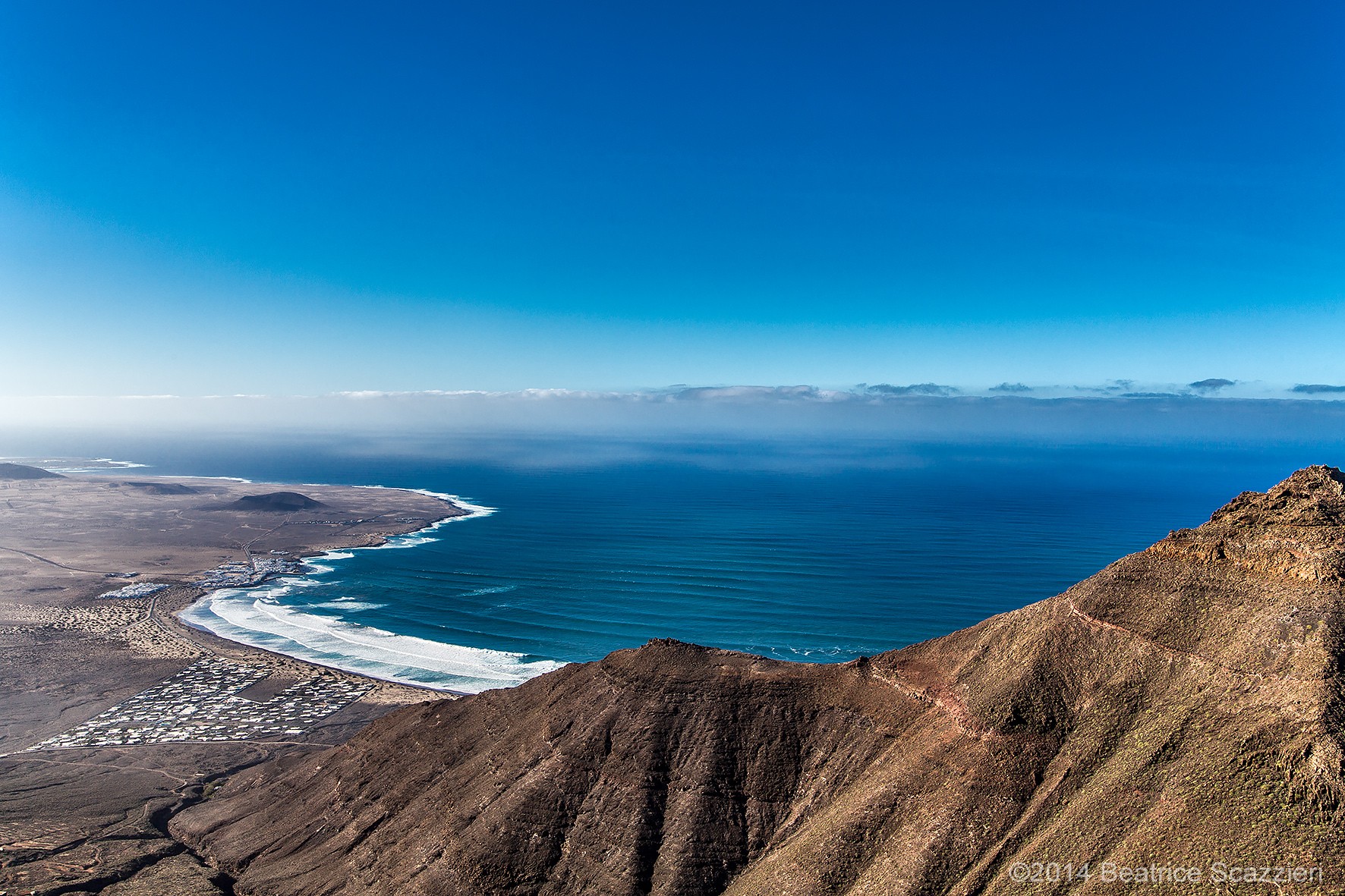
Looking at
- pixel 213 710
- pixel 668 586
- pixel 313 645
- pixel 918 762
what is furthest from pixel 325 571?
pixel 918 762

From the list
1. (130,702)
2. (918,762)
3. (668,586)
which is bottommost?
(130,702)

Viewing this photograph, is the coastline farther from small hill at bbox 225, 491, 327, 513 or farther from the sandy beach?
small hill at bbox 225, 491, 327, 513

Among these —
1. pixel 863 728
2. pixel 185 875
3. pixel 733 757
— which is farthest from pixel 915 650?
pixel 185 875

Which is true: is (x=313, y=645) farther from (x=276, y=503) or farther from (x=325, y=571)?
(x=276, y=503)

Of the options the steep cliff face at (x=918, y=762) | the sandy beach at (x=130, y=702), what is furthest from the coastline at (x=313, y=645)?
the steep cliff face at (x=918, y=762)

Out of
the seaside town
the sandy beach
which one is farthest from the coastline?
the seaside town

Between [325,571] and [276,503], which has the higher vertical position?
[276,503]
